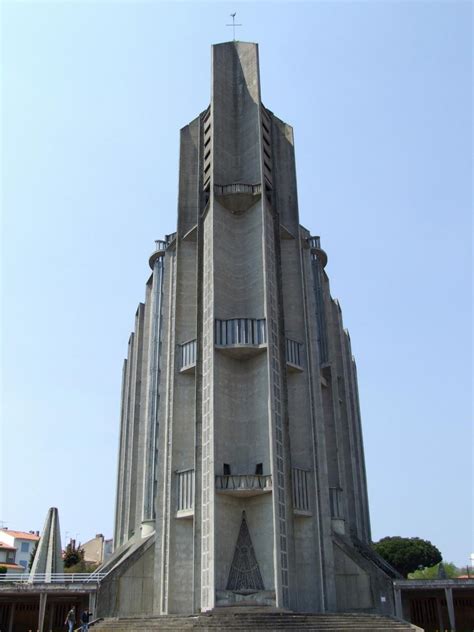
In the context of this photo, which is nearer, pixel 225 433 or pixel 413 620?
pixel 225 433

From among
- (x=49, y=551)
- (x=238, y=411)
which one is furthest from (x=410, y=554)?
(x=49, y=551)

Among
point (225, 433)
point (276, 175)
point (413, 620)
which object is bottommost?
point (413, 620)

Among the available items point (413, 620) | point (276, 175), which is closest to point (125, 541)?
point (413, 620)

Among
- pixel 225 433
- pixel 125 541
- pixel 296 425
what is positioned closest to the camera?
pixel 225 433

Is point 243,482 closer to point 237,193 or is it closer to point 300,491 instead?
point 300,491

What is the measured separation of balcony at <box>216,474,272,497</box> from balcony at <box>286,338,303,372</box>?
561 centimetres

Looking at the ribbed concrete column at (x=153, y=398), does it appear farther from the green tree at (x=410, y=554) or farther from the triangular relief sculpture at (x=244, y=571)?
the green tree at (x=410, y=554)

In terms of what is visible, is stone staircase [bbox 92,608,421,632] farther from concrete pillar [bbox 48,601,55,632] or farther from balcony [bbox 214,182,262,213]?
balcony [bbox 214,182,262,213]

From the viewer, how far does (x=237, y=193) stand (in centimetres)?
2931

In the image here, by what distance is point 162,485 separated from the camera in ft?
83.4

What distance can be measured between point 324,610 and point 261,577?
9.50 feet

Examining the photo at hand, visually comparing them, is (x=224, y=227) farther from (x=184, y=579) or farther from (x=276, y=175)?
(x=184, y=579)

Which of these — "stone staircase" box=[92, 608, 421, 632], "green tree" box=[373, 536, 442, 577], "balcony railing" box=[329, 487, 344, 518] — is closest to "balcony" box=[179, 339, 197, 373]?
"balcony railing" box=[329, 487, 344, 518]

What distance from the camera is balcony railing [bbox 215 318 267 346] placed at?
26234 millimetres
